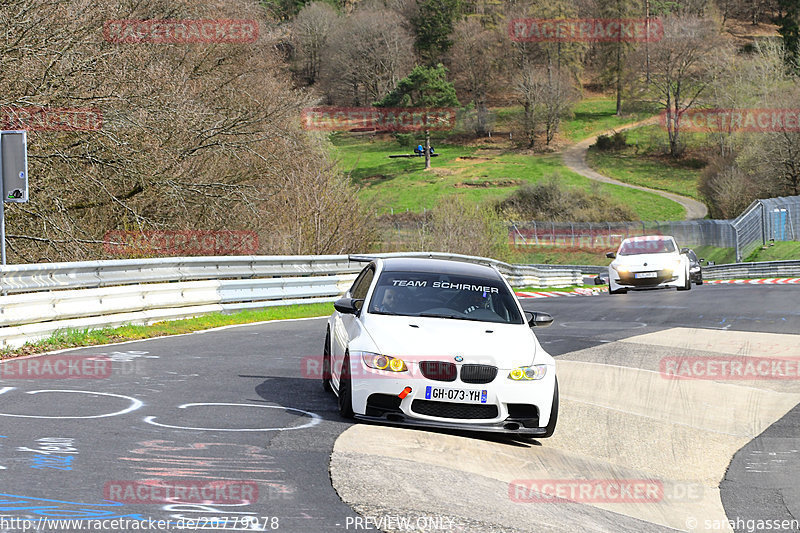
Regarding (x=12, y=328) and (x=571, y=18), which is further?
(x=571, y=18)

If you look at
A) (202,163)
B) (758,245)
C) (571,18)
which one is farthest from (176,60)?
(571,18)

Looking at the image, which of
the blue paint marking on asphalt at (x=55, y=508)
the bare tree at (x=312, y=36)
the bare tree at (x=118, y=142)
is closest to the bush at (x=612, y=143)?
the bare tree at (x=312, y=36)

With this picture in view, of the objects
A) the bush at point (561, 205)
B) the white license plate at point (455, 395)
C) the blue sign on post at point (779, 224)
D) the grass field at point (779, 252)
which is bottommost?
the bush at point (561, 205)

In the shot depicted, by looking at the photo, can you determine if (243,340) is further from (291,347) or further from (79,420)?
(79,420)

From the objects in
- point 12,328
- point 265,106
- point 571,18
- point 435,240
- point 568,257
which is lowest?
point 568,257

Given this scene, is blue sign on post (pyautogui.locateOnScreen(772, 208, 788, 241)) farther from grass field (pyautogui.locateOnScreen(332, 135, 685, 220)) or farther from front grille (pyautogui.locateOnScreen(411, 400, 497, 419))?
front grille (pyautogui.locateOnScreen(411, 400, 497, 419))

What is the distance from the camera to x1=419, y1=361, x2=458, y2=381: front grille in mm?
7805

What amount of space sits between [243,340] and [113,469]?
7990 millimetres

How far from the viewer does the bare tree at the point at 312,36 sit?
118250 mm

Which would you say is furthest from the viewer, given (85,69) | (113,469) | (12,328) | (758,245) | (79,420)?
(758,245)

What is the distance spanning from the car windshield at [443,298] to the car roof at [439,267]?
0.09 meters

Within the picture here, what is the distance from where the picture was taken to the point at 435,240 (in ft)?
136

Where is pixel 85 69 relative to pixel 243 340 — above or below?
above

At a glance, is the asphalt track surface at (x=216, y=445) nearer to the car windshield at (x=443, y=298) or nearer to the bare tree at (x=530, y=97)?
the car windshield at (x=443, y=298)
